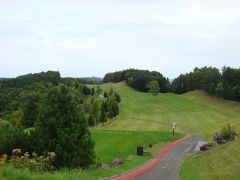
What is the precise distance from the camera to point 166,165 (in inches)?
1261

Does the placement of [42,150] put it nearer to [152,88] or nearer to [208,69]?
[152,88]

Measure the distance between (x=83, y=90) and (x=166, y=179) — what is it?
91220mm

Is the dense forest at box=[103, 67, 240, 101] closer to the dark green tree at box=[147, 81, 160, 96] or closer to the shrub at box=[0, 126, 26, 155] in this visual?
the dark green tree at box=[147, 81, 160, 96]

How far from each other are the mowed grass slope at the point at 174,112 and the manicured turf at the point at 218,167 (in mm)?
36374

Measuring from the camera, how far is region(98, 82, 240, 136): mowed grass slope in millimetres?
77938

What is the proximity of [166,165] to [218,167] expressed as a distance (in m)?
6.25

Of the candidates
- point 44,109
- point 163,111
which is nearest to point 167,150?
point 44,109

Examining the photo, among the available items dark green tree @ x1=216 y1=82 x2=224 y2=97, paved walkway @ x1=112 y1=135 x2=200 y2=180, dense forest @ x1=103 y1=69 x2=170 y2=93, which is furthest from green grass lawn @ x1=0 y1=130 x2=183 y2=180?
dense forest @ x1=103 y1=69 x2=170 y2=93

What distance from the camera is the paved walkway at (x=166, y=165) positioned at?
2463 cm

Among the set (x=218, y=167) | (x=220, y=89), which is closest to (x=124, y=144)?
(x=218, y=167)

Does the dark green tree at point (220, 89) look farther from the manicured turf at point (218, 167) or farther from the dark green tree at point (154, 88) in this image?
the manicured turf at point (218, 167)

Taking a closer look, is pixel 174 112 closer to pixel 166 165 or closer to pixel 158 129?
pixel 158 129

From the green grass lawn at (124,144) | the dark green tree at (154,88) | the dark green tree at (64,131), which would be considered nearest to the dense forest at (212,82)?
the dark green tree at (154,88)

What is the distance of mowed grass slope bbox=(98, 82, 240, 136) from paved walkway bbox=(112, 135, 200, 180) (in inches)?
855
